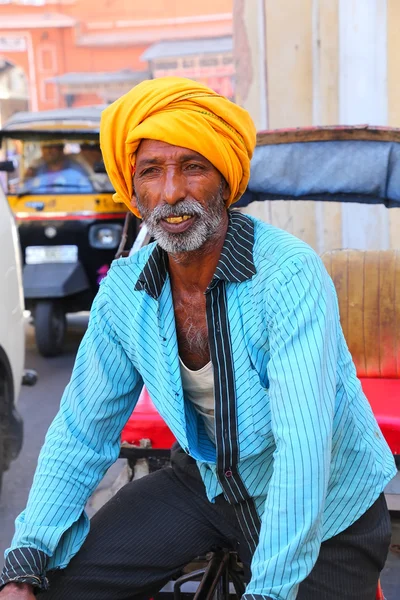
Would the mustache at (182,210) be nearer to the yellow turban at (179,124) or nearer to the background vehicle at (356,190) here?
the yellow turban at (179,124)

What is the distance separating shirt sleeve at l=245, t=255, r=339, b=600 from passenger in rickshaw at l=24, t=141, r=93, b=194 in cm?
659

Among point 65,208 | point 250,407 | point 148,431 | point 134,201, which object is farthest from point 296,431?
point 65,208

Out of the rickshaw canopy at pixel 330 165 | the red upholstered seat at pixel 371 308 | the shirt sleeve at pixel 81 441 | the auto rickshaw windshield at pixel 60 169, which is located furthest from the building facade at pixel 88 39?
the shirt sleeve at pixel 81 441

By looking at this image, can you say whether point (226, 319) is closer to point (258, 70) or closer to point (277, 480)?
point (277, 480)

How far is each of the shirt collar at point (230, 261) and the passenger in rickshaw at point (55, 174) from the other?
6.22 metres

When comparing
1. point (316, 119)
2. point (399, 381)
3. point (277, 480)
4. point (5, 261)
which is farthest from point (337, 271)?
point (316, 119)

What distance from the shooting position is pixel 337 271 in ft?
12.9

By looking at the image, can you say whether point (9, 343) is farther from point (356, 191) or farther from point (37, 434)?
point (356, 191)

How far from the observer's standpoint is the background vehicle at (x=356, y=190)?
3.76m

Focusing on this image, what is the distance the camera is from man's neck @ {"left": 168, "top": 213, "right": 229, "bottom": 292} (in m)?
2.01

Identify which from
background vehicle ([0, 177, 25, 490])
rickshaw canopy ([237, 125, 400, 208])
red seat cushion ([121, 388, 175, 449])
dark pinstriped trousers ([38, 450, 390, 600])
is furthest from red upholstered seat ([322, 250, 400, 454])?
dark pinstriped trousers ([38, 450, 390, 600])

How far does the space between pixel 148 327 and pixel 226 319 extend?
21cm

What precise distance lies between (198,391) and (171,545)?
35 centimetres

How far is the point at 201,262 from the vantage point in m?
2.02
